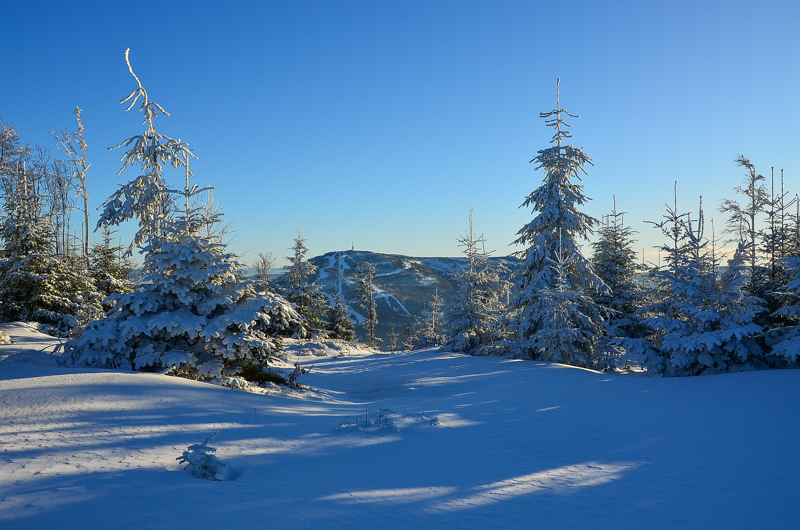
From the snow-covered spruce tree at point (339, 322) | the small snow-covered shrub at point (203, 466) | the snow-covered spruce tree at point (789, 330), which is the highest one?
the snow-covered spruce tree at point (789, 330)

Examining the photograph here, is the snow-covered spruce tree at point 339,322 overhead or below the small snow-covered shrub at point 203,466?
below

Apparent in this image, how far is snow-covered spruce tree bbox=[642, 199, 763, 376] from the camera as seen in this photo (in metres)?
11.0

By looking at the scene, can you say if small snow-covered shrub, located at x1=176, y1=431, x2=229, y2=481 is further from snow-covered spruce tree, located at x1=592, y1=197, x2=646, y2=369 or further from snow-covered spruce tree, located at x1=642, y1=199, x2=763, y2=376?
snow-covered spruce tree, located at x1=592, y1=197, x2=646, y2=369

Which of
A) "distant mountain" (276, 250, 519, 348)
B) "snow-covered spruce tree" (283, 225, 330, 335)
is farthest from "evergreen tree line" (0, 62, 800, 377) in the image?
"distant mountain" (276, 250, 519, 348)

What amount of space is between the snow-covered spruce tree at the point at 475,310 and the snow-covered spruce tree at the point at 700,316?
20.7ft

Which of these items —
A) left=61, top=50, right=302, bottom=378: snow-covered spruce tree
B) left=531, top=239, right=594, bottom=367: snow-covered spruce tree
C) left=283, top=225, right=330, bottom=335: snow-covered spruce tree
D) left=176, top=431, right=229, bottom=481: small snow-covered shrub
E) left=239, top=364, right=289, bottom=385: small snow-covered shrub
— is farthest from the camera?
left=283, top=225, right=330, bottom=335: snow-covered spruce tree

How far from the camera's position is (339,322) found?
112 ft

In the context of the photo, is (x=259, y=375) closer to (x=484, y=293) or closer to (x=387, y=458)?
→ (x=387, y=458)

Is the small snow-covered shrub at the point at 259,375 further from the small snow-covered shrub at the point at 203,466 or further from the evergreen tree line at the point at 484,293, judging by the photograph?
the small snow-covered shrub at the point at 203,466

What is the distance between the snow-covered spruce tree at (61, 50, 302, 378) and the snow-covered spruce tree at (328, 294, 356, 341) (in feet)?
79.0

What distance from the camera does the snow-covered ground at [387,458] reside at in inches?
128

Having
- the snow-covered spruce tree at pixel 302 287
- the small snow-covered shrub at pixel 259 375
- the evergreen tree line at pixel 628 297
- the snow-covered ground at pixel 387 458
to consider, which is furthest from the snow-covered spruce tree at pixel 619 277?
the snow-covered spruce tree at pixel 302 287

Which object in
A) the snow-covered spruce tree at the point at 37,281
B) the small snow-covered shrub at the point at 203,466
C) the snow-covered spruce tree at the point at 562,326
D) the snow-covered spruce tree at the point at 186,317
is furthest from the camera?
the snow-covered spruce tree at the point at 37,281

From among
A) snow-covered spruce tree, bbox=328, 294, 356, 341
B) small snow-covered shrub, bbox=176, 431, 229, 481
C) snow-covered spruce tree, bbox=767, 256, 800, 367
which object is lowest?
snow-covered spruce tree, bbox=328, 294, 356, 341
